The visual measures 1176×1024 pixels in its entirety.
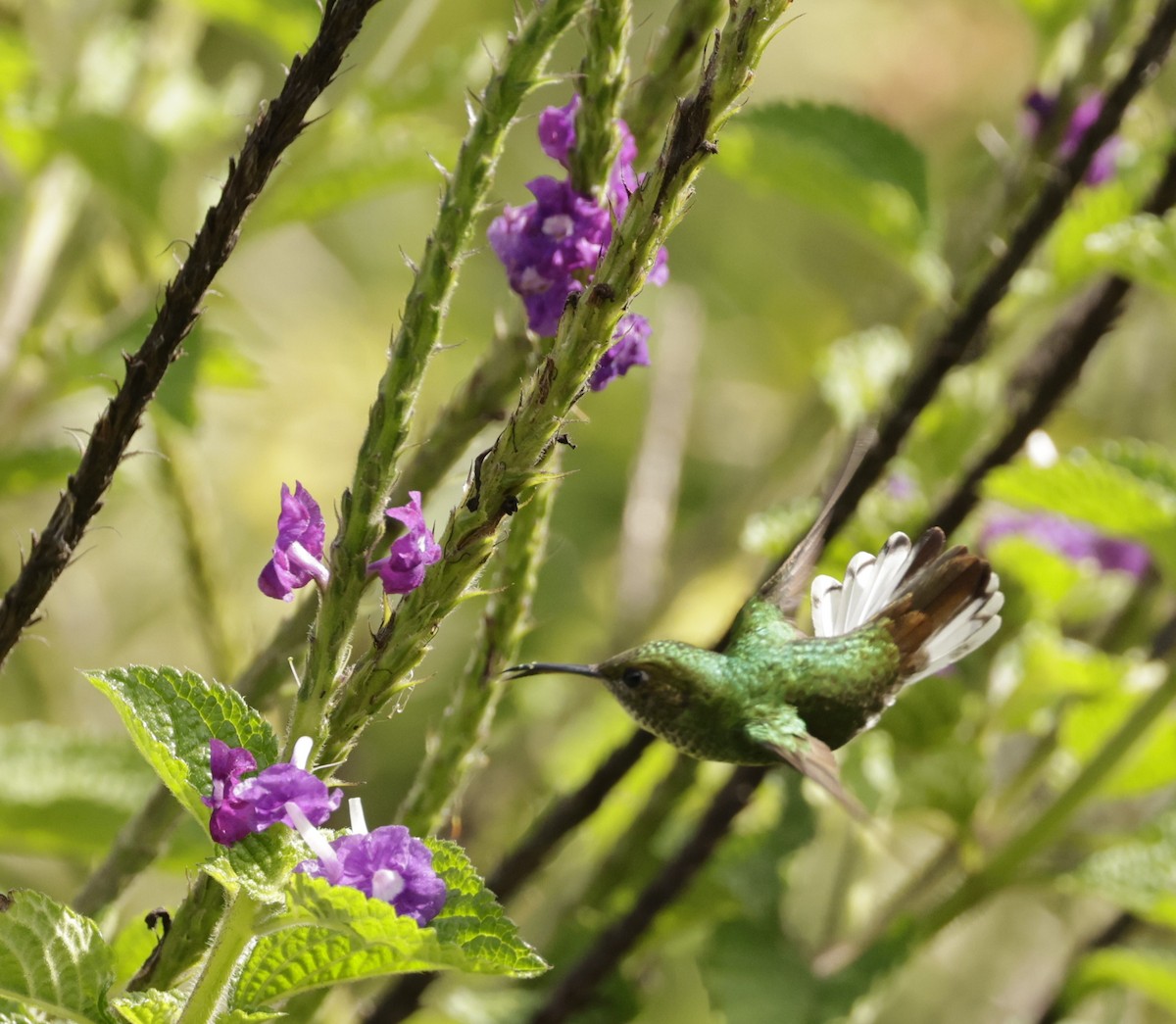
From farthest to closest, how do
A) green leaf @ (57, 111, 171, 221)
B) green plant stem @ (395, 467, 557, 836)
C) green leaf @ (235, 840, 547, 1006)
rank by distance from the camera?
green leaf @ (57, 111, 171, 221) < green plant stem @ (395, 467, 557, 836) < green leaf @ (235, 840, 547, 1006)

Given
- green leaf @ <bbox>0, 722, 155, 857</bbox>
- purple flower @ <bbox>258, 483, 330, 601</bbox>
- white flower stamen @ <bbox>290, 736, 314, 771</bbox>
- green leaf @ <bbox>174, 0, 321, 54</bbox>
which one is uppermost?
green leaf @ <bbox>174, 0, 321, 54</bbox>

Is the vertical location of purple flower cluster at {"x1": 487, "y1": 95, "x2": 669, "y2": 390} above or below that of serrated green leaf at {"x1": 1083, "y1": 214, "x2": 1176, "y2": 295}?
below

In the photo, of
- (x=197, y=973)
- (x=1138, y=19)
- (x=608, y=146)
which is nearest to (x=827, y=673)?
(x=608, y=146)

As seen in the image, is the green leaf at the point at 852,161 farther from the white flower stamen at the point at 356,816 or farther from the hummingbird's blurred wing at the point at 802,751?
the white flower stamen at the point at 356,816

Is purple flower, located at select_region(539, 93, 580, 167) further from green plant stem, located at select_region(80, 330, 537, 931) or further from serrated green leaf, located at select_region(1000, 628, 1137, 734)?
serrated green leaf, located at select_region(1000, 628, 1137, 734)

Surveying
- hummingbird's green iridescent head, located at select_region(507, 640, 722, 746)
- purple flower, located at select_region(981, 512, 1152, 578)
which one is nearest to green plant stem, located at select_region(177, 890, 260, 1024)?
hummingbird's green iridescent head, located at select_region(507, 640, 722, 746)

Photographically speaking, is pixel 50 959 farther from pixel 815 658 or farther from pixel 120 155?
pixel 120 155

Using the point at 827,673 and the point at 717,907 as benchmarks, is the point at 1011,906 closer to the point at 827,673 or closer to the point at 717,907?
the point at 717,907

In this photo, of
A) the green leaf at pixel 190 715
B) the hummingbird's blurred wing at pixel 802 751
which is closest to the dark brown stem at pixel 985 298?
the hummingbird's blurred wing at pixel 802 751
